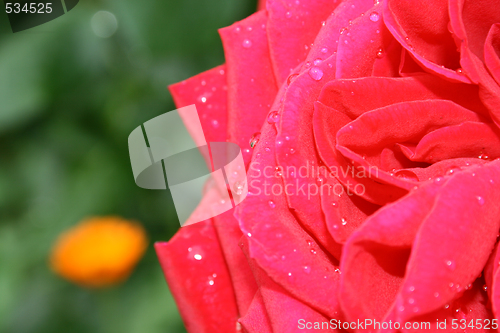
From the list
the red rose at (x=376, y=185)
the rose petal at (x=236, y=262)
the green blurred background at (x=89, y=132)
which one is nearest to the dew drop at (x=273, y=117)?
the red rose at (x=376, y=185)

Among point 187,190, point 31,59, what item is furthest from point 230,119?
point 31,59

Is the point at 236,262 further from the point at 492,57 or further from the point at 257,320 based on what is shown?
the point at 492,57

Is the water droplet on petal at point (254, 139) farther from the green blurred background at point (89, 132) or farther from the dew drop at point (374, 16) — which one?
the green blurred background at point (89, 132)

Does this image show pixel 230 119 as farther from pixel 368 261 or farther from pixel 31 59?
pixel 31 59

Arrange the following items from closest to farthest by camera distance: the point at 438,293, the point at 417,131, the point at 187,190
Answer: the point at 438,293, the point at 417,131, the point at 187,190

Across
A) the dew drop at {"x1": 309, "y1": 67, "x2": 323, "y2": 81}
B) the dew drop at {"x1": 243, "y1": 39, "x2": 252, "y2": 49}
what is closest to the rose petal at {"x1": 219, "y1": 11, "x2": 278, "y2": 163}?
the dew drop at {"x1": 243, "y1": 39, "x2": 252, "y2": 49}

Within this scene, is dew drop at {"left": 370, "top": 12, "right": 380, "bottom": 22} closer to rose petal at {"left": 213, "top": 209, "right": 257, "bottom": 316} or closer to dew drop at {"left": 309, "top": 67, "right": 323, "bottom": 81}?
dew drop at {"left": 309, "top": 67, "right": 323, "bottom": 81}
